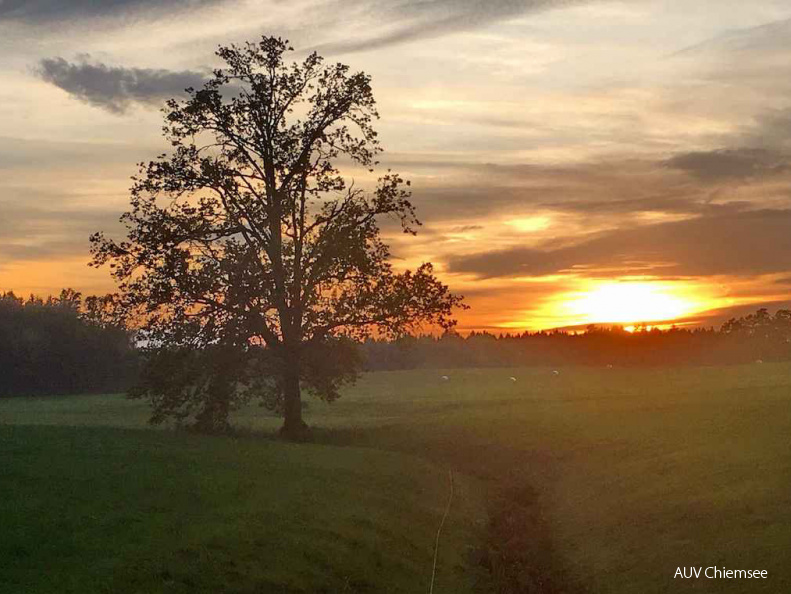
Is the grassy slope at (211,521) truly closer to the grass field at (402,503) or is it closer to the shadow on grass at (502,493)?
the grass field at (402,503)

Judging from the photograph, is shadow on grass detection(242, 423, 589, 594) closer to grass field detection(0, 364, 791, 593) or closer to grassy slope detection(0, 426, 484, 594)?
grass field detection(0, 364, 791, 593)

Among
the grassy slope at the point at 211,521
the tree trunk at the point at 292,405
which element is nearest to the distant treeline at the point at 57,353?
the tree trunk at the point at 292,405

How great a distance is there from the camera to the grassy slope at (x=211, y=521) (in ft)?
61.6

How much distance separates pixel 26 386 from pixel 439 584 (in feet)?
342

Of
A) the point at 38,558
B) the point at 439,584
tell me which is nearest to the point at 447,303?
the point at 439,584

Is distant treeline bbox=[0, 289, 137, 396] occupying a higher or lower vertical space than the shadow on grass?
higher

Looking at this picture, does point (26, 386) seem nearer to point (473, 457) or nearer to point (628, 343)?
point (473, 457)

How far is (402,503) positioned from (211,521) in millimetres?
9803

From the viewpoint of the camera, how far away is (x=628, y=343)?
655 ft

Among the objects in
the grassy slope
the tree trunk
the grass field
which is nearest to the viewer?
the grassy slope

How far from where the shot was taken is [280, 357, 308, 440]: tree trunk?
163 ft

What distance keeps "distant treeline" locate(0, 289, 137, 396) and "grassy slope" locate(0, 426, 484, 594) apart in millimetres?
79287

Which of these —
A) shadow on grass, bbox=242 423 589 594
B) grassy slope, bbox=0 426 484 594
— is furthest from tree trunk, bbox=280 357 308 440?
grassy slope, bbox=0 426 484 594

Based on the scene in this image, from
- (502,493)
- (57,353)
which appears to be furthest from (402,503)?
(57,353)
